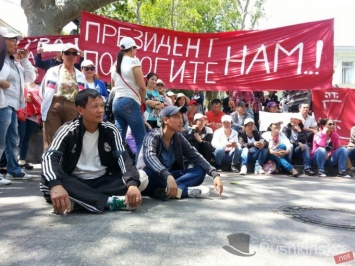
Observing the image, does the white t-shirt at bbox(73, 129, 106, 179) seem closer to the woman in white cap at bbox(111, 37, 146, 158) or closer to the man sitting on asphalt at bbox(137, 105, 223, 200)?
the man sitting on asphalt at bbox(137, 105, 223, 200)

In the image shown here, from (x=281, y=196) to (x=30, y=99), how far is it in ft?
13.6

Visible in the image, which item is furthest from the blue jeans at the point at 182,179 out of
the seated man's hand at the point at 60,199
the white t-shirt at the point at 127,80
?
the seated man's hand at the point at 60,199

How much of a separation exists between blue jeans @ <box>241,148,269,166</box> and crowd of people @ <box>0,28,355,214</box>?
0.02 metres

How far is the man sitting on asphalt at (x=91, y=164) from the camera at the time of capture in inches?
129

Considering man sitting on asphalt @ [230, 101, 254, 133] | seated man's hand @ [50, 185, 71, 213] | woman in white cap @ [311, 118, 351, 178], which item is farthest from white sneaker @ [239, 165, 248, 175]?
seated man's hand @ [50, 185, 71, 213]

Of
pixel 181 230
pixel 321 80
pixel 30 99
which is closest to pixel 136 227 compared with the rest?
pixel 181 230

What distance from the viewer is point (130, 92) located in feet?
15.2

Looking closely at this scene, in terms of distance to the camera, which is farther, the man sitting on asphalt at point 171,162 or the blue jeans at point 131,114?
the blue jeans at point 131,114

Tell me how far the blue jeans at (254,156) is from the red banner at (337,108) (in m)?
1.87

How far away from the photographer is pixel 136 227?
2.96 metres

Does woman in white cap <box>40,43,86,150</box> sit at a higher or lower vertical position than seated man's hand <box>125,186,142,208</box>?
higher

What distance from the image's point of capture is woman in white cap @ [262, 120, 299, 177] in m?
7.01

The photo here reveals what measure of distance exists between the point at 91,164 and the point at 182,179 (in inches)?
40.4

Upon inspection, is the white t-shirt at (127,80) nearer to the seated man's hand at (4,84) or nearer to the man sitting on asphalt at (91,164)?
the man sitting on asphalt at (91,164)
